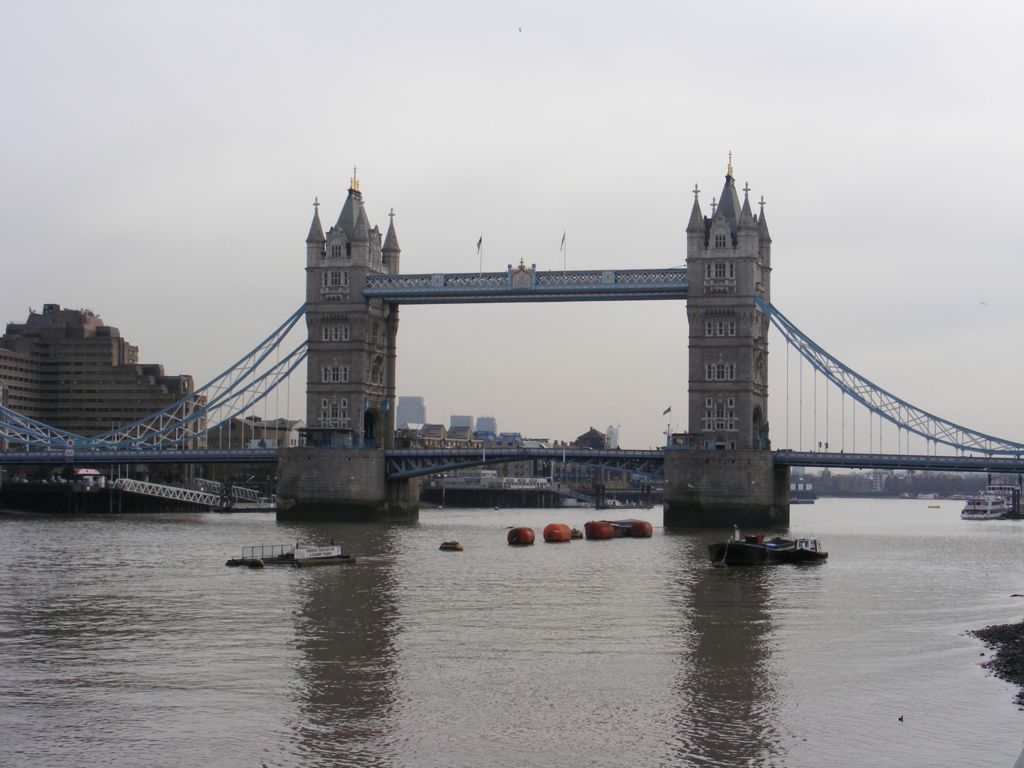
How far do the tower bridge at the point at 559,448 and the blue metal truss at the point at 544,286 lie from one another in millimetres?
124

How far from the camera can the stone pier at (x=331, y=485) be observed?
399 feet

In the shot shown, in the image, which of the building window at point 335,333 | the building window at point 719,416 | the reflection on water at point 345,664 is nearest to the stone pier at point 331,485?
the building window at point 335,333

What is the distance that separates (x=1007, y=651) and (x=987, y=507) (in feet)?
493

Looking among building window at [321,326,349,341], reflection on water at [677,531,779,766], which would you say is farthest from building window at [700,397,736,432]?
reflection on water at [677,531,779,766]

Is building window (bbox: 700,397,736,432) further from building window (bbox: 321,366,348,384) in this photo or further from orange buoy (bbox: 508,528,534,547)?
building window (bbox: 321,366,348,384)

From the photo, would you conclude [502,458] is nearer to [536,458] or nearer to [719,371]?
[536,458]

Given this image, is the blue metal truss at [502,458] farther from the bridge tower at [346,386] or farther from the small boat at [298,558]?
the small boat at [298,558]

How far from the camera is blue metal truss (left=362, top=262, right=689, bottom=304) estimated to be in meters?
117

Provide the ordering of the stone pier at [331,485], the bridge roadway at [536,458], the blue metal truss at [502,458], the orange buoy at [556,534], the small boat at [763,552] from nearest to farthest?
the small boat at [763,552] → the orange buoy at [556,534] → the bridge roadway at [536,458] → the blue metal truss at [502,458] → the stone pier at [331,485]

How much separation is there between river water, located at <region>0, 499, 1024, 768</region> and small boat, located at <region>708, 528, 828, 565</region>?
10.5ft

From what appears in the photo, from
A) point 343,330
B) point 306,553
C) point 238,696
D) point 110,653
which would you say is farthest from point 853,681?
point 343,330

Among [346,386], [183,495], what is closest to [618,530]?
[346,386]

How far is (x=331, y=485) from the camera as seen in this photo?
12175cm

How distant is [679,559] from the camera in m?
81.2
